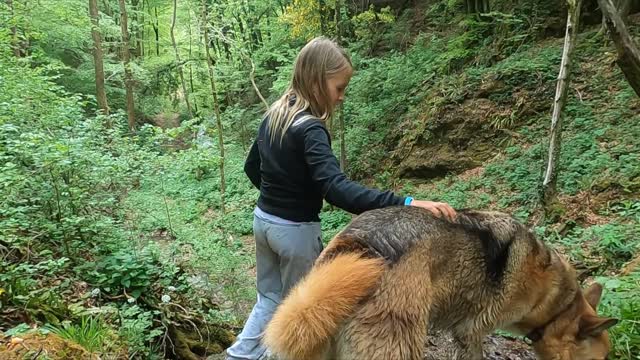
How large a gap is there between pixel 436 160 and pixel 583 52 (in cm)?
423

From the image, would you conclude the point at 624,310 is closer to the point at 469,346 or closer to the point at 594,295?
the point at 594,295

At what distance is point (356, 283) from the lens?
97.7 inches

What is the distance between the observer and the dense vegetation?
4.49 m

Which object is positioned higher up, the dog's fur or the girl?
the girl

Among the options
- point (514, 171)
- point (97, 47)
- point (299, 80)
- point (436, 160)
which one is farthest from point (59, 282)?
point (97, 47)

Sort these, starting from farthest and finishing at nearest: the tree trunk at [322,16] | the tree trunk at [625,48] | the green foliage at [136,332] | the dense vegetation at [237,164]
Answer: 1. the tree trunk at [322,16]
2. the tree trunk at [625,48]
3. the dense vegetation at [237,164]
4. the green foliage at [136,332]

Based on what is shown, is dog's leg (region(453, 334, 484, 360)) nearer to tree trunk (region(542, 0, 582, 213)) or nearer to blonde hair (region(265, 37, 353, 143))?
blonde hair (region(265, 37, 353, 143))

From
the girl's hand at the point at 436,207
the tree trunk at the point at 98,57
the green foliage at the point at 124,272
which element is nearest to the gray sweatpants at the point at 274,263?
the girl's hand at the point at 436,207

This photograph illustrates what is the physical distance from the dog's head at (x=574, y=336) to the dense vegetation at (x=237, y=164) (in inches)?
12.6

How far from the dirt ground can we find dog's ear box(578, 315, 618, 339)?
831 mm

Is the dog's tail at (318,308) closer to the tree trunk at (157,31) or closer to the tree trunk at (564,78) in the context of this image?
the tree trunk at (564,78)

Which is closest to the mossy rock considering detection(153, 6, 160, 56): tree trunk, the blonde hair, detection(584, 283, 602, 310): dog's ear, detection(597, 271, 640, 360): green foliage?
the blonde hair

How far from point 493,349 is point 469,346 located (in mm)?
1102

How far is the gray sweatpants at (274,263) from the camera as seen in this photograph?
3111 millimetres
